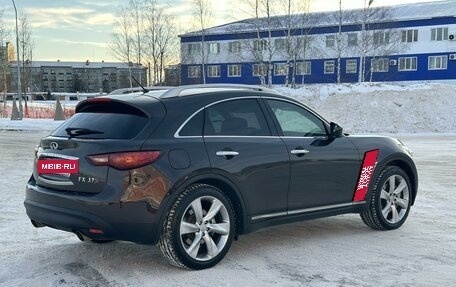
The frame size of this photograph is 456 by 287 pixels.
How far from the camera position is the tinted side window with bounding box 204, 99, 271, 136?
5.11m

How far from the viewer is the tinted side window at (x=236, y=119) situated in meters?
5.11

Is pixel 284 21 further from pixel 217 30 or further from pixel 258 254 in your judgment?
pixel 258 254

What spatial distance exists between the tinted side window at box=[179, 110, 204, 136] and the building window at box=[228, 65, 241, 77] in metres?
55.8

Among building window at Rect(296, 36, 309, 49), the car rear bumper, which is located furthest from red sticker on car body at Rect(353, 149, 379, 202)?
building window at Rect(296, 36, 309, 49)

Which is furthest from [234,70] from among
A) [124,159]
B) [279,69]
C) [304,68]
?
[124,159]

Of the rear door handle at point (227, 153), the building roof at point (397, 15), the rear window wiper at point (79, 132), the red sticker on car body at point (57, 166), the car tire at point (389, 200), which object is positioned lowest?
the car tire at point (389, 200)

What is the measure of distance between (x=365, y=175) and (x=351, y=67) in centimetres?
5262

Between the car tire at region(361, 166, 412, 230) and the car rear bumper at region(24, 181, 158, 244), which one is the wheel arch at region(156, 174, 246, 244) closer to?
the car rear bumper at region(24, 181, 158, 244)

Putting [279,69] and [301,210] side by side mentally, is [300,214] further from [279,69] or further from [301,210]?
[279,69]

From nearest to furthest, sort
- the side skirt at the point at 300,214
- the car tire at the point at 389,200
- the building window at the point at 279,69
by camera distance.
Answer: the side skirt at the point at 300,214 → the car tire at the point at 389,200 → the building window at the point at 279,69

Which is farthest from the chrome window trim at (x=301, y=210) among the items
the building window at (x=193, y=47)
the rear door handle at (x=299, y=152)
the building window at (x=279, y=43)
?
the building window at (x=193, y=47)

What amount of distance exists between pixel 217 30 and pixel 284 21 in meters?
17.2

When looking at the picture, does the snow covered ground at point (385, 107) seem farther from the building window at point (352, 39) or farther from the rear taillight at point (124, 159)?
the building window at point (352, 39)

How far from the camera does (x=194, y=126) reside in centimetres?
494
